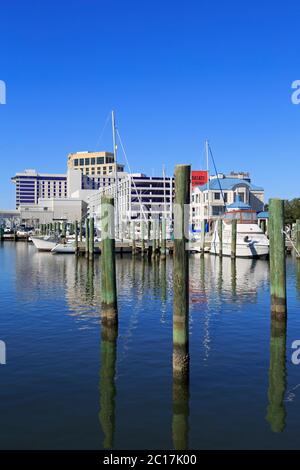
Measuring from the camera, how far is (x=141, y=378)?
13.2 m

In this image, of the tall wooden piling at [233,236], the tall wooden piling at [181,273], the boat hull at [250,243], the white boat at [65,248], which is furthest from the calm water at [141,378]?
the white boat at [65,248]

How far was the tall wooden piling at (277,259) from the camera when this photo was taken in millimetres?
18234

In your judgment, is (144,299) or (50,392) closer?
(50,392)

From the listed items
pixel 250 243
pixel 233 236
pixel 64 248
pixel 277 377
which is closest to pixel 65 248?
pixel 64 248

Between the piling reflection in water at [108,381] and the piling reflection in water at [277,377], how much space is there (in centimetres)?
336

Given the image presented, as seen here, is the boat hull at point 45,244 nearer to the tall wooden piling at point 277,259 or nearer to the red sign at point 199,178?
the red sign at point 199,178

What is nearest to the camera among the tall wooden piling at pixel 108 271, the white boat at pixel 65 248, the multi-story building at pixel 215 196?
the tall wooden piling at pixel 108 271

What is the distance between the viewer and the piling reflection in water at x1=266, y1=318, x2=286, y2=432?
35.2 ft

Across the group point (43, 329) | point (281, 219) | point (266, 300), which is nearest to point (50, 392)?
point (43, 329)

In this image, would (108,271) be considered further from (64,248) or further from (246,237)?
(64,248)

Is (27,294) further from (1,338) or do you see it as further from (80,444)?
(80,444)

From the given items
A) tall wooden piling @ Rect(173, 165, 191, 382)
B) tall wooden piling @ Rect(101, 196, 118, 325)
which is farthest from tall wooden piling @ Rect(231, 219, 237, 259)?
tall wooden piling @ Rect(173, 165, 191, 382)

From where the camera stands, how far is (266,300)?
2602cm
